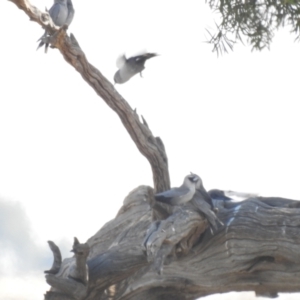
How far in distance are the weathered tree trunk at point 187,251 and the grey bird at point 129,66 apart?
Result: 0.66m

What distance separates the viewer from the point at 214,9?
8531mm

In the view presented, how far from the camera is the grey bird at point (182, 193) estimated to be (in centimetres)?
757

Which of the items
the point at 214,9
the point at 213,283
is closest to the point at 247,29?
the point at 214,9

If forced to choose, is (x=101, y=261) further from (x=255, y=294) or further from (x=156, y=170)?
(x=255, y=294)

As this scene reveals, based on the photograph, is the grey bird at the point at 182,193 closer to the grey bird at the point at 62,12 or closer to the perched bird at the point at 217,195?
the perched bird at the point at 217,195

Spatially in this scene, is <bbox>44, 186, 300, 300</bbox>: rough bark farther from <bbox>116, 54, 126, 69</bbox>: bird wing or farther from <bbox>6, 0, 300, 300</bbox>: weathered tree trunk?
<bbox>116, 54, 126, 69</bbox>: bird wing

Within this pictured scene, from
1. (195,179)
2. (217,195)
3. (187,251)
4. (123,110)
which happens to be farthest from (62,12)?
(187,251)

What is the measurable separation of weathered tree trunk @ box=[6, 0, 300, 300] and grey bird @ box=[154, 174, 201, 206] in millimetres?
79

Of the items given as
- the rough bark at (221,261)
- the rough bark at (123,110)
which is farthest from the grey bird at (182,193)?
the rough bark at (123,110)

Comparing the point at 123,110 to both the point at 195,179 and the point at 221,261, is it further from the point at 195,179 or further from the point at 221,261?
the point at 221,261

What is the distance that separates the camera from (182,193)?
7582mm

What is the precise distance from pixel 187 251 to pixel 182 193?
0.57 meters

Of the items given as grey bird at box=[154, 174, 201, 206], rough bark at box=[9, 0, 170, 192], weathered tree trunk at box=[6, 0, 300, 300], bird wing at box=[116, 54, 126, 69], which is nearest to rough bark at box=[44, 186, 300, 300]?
weathered tree trunk at box=[6, 0, 300, 300]

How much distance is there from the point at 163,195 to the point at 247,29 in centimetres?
185
